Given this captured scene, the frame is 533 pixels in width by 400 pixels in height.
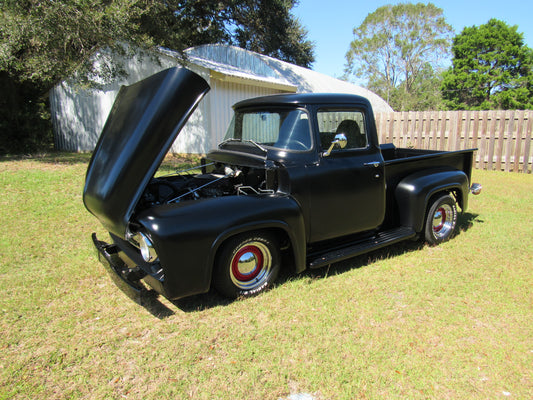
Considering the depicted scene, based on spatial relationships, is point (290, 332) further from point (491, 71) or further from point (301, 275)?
point (491, 71)

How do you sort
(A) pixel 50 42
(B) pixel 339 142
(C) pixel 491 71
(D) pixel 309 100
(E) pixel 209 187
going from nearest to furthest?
1. (B) pixel 339 142
2. (D) pixel 309 100
3. (E) pixel 209 187
4. (A) pixel 50 42
5. (C) pixel 491 71

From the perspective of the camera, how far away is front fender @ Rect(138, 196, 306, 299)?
3.07 meters

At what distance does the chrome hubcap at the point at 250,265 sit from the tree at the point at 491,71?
38.9 m

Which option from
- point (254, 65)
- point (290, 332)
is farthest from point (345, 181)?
point (254, 65)

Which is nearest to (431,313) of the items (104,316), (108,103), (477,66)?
(104,316)

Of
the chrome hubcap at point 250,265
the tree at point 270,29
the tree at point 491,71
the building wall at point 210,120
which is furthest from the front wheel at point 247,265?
the tree at point 491,71

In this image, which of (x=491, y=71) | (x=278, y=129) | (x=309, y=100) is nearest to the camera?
(x=309, y=100)

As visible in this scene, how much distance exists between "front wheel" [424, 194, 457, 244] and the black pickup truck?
0.03 m

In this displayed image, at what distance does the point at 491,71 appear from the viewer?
36031 mm

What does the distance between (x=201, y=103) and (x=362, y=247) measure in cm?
1014

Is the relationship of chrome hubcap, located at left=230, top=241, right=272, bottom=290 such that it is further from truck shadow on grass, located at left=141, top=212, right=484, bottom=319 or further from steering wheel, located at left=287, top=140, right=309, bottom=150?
steering wheel, located at left=287, top=140, right=309, bottom=150

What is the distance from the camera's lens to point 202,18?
24.6 meters

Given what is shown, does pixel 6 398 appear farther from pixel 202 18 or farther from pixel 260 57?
pixel 202 18

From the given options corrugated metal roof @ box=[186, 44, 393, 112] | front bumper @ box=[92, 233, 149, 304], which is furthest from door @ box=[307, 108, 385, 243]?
corrugated metal roof @ box=[186, 44, 393, 112]
